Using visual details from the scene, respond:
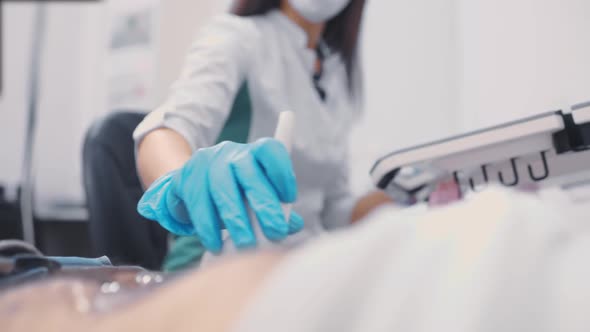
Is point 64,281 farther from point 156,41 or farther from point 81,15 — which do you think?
point 81,15

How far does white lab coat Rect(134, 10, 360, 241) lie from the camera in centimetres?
48

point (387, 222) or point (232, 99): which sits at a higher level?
point (232, 99)

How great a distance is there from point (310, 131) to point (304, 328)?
0.52m

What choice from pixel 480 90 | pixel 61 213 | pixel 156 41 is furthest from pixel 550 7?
pixel 61 213

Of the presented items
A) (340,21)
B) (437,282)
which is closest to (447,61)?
(340,21)

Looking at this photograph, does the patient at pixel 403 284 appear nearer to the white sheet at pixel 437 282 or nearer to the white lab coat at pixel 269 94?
the white sheet at pixel 437 282

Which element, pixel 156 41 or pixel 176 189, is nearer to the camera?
pixel 176 189

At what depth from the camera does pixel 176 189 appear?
1.24 feet

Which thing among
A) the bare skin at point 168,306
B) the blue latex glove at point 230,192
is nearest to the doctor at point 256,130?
the blue latex glove at point 230,192

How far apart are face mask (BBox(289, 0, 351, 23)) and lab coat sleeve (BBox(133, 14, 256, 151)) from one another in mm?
69

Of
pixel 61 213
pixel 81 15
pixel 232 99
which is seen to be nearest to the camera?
pixel 232 99

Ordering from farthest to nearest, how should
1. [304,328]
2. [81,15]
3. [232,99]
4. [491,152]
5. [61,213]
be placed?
[81,15] < [61,213] < [232,99] < [491,152] < [304,328]

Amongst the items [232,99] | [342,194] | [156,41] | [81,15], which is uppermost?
[81,15]

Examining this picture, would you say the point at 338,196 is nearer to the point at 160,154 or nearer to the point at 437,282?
the point at 160,154
